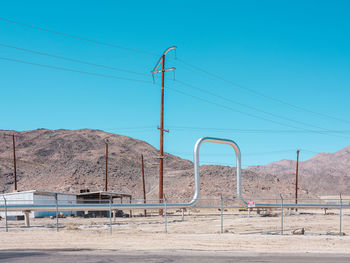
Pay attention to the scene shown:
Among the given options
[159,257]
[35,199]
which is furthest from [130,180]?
[159,257]

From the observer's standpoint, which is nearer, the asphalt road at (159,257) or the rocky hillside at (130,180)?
the asphalt road at (159,257)

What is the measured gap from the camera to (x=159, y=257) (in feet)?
54.7

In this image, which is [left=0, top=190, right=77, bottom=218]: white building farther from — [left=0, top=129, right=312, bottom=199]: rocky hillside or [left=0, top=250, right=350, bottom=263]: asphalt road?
[left=0, top=129, right=312, bottom=199]: rocky hillside

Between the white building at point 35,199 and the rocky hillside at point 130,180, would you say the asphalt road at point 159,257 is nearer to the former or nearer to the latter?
the white building at point 35,199

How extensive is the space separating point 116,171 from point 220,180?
47052mm

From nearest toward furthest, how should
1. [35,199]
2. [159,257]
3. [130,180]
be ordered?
[159,257], [35,199], [130,180]

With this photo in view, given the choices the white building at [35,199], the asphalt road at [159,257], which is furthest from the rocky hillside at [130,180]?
the asphalt road at [159,257]

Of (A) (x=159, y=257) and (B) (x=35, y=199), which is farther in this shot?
(B) (x=35, y=199)

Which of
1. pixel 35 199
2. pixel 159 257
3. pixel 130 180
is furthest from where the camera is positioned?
pixel 130 180

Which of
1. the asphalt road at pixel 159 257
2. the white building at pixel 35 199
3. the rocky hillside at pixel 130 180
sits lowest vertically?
the rocky hillside at pixel 130 180

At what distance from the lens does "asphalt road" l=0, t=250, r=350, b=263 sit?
15.8m

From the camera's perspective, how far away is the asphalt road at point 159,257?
1577 centimetres

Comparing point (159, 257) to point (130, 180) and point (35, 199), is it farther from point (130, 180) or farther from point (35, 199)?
point (130, 180)

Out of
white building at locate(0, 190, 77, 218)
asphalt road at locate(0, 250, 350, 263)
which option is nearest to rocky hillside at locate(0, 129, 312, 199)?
white building at locate(0, 190, 77, 218)
